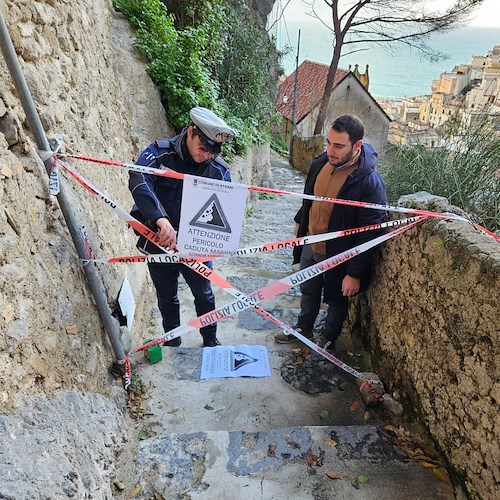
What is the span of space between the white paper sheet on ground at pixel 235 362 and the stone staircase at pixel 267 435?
57 mm

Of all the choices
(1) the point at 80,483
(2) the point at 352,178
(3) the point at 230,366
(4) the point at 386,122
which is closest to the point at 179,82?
(2) the point at 352,178

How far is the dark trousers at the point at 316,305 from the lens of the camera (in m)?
2.90

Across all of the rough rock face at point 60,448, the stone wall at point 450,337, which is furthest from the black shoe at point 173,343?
the stone wall at point 450,337

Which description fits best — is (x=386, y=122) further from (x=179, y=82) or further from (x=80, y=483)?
(x=80, y=483)

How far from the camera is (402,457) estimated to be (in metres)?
2.02

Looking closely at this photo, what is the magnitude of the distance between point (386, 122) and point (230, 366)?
77.5 feet

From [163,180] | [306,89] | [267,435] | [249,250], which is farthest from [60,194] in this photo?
[306,89]

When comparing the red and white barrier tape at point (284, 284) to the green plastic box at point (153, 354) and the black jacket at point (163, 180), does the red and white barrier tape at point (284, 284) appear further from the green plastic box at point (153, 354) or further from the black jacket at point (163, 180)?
the black jacket at point (163, 180)

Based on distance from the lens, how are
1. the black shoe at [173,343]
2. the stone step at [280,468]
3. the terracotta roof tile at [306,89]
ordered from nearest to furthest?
the stone step at [280,468] < the black shoe at [173,343] < the terracotta roof tile at [306,89]

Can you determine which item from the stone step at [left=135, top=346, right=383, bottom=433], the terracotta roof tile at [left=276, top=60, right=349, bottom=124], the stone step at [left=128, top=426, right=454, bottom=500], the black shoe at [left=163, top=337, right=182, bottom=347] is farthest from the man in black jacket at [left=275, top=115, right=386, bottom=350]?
the terracotta roof tile at [left=276, top=60, right=349, bottom=124]

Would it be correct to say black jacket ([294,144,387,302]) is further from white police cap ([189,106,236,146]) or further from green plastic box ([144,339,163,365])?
green plastic box ([144,339,163,365])

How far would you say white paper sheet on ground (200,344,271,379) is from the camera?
Answer: 9.13 feet

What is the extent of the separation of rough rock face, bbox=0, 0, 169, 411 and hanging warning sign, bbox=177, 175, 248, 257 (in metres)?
0.60

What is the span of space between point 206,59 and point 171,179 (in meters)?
4.73
